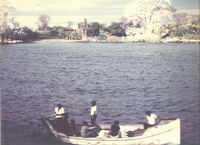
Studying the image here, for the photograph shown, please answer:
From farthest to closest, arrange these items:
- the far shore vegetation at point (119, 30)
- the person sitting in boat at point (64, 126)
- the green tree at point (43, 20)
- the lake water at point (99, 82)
Answer: the green tree at point (43, 20) < the far shore vegetation at point (119, 30) < the lake water at point (99, 82) < the person sitting in boat at point (64, 126)

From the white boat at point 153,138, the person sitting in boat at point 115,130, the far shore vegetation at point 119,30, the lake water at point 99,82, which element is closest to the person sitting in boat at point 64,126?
the white boat at point 153,138

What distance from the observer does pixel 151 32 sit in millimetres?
13203

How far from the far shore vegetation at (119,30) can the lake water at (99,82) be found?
0.35 meters

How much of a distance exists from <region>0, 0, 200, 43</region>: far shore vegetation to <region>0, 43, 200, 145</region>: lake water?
0.35 metres

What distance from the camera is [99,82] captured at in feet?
42.3

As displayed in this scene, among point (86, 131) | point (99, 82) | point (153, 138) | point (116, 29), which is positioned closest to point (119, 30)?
point (116, 29)

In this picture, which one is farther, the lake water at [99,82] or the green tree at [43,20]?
the green tree at [43,20]

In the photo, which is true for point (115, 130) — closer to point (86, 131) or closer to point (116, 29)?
point (86, 131)

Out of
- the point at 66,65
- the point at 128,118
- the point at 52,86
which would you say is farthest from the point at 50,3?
the point at 128,118

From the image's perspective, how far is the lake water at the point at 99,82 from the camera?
37.9 ft

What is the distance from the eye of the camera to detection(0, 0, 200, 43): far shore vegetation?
1277cm

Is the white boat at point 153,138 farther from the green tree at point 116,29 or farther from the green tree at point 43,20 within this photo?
the green tree at point 43,20

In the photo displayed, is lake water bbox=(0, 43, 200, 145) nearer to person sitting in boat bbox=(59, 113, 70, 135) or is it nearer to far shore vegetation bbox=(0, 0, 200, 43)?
far shore vegetation bbox=(0, 0, 200, 43)

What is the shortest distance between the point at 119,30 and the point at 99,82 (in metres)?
2.74
